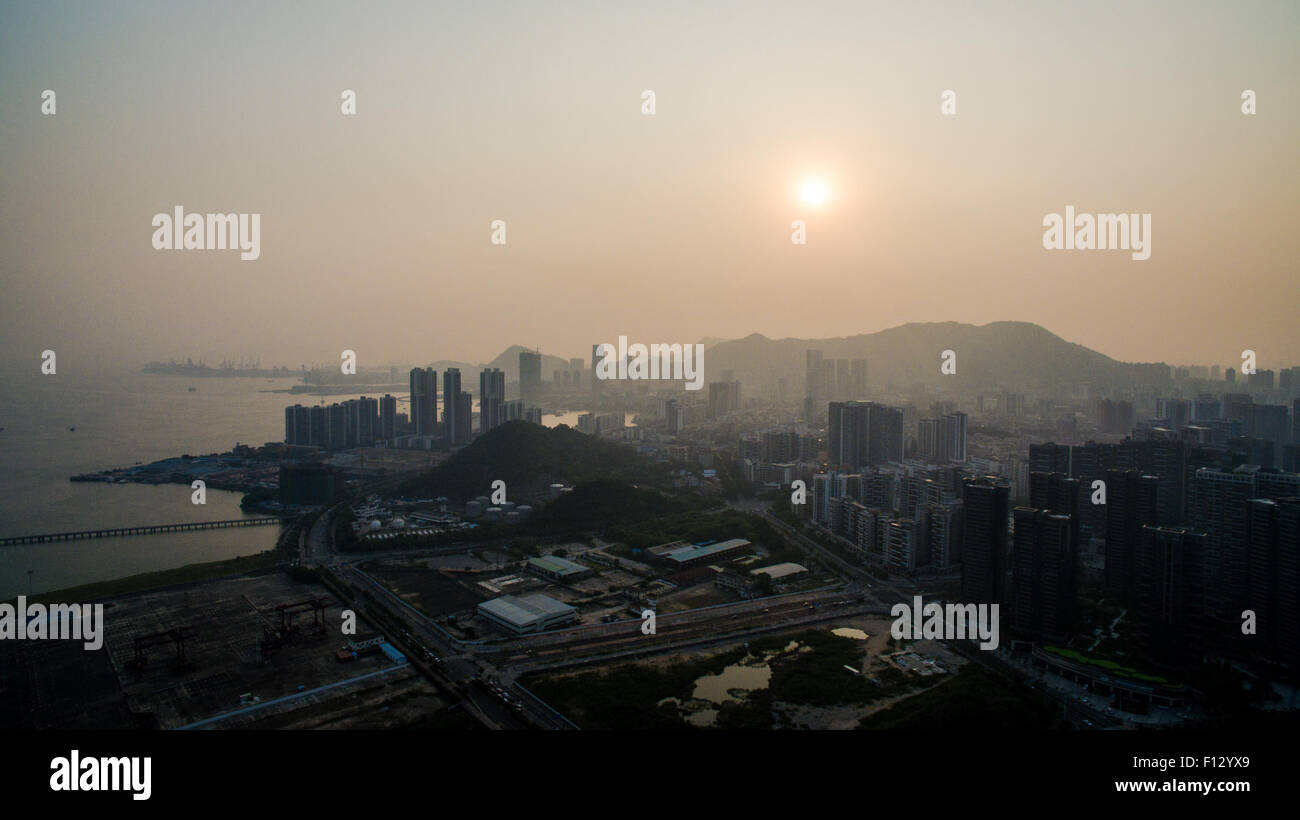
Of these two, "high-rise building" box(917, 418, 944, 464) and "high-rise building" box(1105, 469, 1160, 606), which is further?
"high-rise building" box(917, 418, 944, 464)

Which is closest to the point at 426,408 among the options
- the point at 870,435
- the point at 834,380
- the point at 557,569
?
the point at 870,435

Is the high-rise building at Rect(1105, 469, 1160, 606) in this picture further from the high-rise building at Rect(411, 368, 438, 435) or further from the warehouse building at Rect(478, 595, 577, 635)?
the high-rise building at Rect(411, 368, 438, 435)

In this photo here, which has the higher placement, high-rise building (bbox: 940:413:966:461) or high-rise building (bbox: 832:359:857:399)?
high-rise building (bbox: 832:359:857:399)

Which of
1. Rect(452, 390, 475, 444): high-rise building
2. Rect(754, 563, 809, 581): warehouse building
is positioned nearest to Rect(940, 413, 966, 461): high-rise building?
Rect(754, 563, 809, 581): warehouse building

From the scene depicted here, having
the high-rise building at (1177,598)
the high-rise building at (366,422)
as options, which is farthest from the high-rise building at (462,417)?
the high-rise building at (1177,598)

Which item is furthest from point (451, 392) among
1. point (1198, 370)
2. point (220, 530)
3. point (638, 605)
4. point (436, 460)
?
point (1198, 370)
